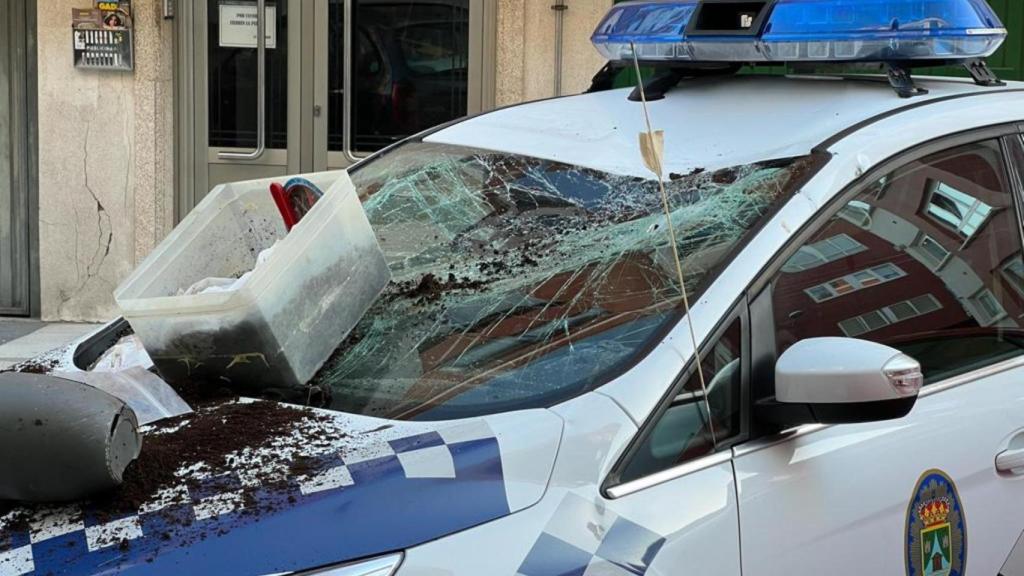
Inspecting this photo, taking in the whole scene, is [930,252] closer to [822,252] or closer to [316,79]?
[822,252]

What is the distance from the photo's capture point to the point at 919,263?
2773 mm

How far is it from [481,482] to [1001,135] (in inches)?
63.9

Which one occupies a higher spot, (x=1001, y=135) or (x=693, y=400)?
(x=1001, y=135)

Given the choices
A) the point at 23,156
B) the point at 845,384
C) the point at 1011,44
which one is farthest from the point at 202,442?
the point at 1011,44

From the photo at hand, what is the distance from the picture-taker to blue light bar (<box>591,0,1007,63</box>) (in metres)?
2.88

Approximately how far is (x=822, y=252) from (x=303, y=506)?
46.0 inches

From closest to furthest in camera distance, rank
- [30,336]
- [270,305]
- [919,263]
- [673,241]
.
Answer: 1. [673,241]
2. [270,305]
3. [919,263]
4. [30,336]

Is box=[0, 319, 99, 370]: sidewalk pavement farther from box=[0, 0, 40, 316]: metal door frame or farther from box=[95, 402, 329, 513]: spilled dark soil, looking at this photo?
box=[95, 402, 329, 513]: spilled dark soil

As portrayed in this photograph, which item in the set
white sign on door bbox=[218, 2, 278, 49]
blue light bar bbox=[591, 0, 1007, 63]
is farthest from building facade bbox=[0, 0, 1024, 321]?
blue light bar bbox=[591, 0, 1007, 63]

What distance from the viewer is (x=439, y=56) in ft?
26.7

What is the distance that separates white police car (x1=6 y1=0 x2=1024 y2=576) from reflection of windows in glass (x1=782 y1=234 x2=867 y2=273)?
0.01 m

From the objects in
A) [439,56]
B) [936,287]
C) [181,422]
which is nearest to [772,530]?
[936,287]

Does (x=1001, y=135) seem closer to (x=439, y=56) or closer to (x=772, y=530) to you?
(x=772, y=530)

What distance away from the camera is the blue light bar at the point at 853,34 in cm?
288
